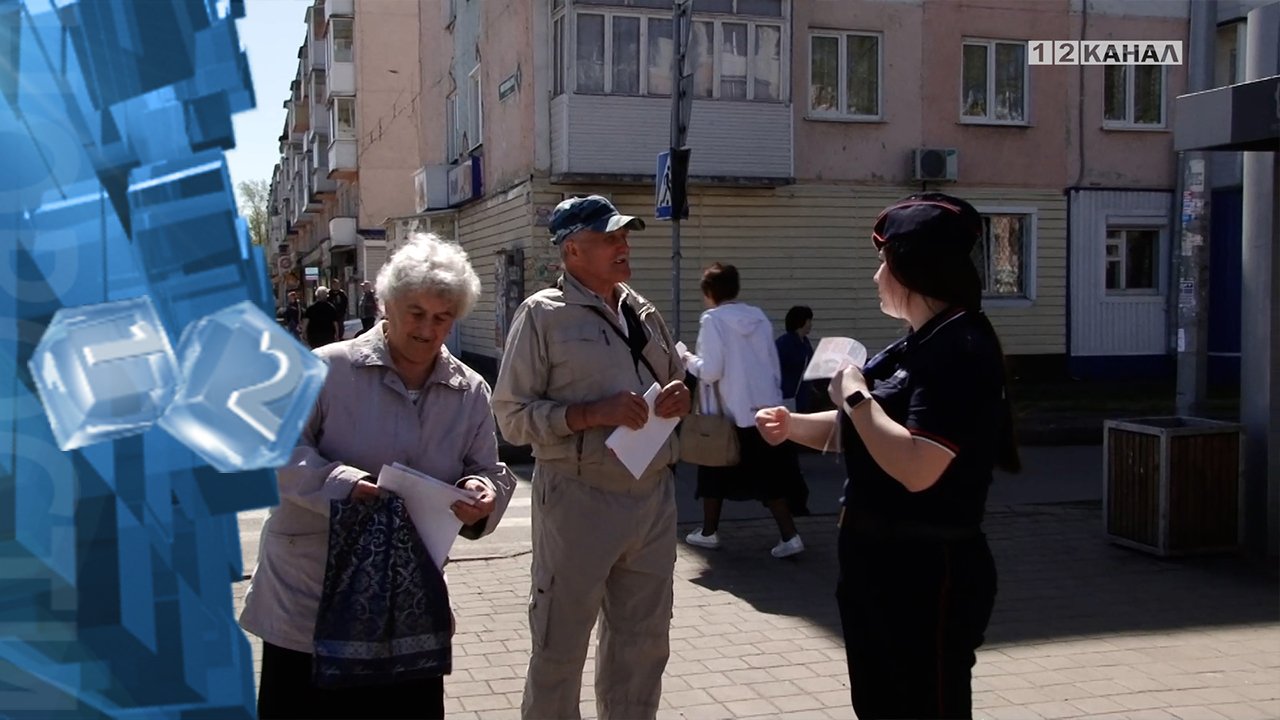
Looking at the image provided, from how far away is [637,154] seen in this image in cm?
1831

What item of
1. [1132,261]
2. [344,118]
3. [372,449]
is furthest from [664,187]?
[344,118]

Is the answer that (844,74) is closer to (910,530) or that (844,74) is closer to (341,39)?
(910,530)

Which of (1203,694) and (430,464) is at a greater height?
(430,464)

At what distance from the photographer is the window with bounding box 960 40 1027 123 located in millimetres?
19938

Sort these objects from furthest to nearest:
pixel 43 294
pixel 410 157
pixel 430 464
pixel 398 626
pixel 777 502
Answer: pixel 410 157, pixel 777 502, pixel 430 464, pixel 398 626, pixel 43 294

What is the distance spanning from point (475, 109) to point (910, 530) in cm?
2151

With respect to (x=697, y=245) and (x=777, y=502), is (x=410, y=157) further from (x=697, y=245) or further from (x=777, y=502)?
(x=777, y=502)

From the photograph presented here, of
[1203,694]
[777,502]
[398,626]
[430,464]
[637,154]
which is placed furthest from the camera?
[637,154]

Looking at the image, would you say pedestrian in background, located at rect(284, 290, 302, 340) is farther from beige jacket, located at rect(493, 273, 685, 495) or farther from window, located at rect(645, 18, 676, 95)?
beige jacket, located at rect(493, 273, 685, 495)

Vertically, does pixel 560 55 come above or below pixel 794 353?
above

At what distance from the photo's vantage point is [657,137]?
18.4m

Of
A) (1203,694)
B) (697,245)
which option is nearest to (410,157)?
(697,245)

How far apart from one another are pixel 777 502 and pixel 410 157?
31.8 meters
